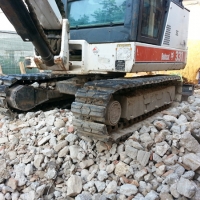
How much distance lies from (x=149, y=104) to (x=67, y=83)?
4.52 ft

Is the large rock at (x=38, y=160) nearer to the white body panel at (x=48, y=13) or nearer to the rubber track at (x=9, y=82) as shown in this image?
the rubber track at (x=9, y=82)

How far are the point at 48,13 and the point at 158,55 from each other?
1867 mm

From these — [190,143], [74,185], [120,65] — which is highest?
[120,65]

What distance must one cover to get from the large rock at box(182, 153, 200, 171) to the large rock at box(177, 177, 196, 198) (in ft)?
0.86

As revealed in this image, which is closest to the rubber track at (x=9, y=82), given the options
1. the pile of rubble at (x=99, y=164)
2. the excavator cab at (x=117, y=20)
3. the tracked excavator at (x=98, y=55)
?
the tracked excavator at (x=98, y=55)

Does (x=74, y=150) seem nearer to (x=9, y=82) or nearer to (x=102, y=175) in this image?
(x=102, y=175)

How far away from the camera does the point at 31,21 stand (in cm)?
259

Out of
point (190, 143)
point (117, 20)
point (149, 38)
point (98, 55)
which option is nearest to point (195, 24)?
point (149, 38)

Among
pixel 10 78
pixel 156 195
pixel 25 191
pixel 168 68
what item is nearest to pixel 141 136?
pixel 156 195

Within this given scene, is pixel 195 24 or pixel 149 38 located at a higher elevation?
pixel 195 24

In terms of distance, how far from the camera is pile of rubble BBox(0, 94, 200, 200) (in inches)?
102

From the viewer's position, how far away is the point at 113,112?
309 cm

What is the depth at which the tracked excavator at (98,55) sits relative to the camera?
114 inches

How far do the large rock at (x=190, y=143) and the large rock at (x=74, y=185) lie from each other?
51.7 inches
